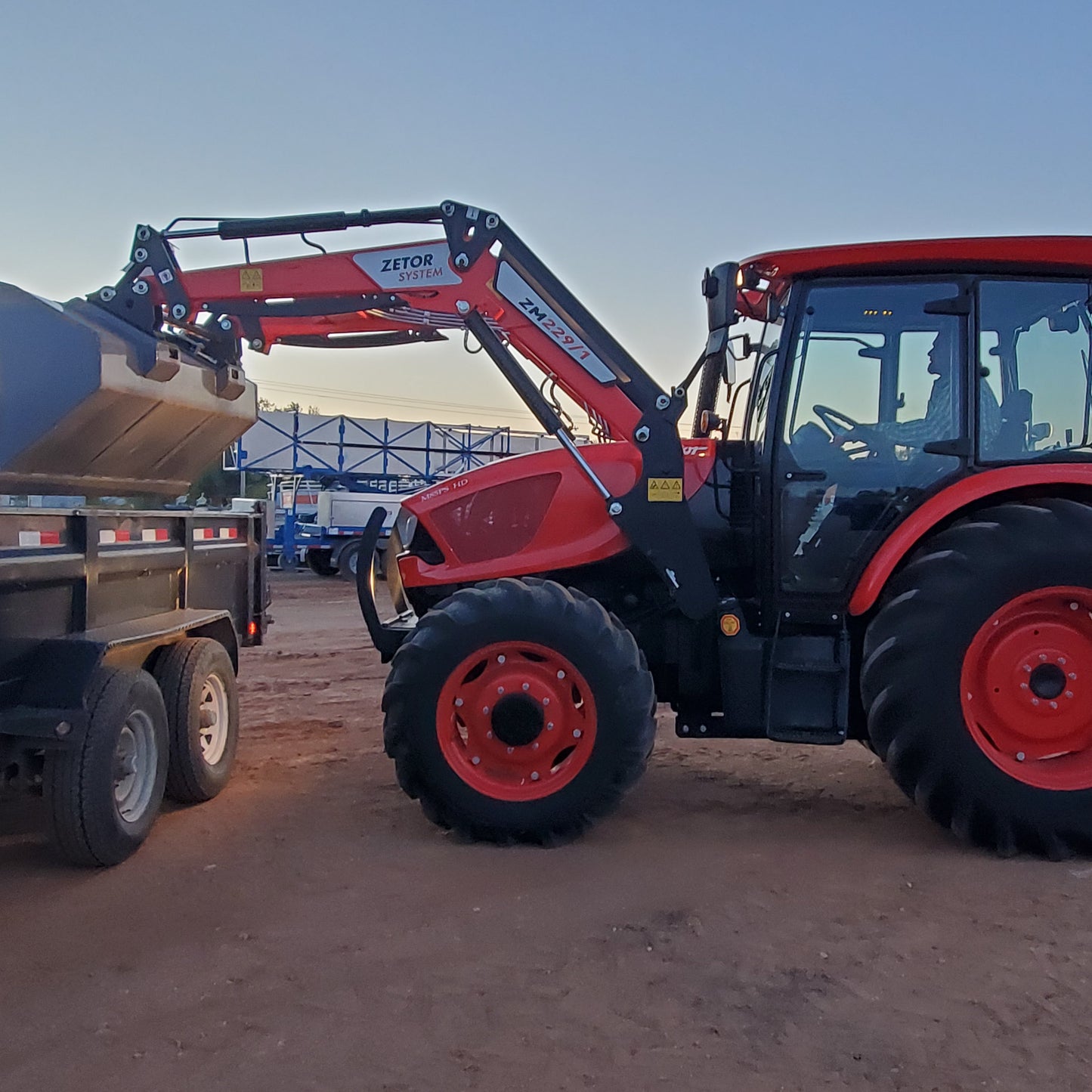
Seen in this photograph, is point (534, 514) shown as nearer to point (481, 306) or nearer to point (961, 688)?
point (481, 306)

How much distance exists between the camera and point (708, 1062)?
2867mm

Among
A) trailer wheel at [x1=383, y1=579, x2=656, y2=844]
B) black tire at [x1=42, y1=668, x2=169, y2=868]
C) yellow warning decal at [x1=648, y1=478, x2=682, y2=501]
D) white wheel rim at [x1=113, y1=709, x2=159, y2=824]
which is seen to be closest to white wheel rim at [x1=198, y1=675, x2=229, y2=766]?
white wheel rim at [x1=113, y1=709, x2=159, y2=824]

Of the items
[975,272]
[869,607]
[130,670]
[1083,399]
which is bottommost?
[130,670]

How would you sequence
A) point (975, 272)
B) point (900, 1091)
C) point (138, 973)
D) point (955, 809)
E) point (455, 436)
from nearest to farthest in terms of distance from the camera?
point (900, 1091), point (138, 973), point (955, 809), point (975, 272), point (455, 436)

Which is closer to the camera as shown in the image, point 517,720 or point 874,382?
point 517,720

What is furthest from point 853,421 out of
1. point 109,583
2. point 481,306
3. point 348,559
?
point 348,559

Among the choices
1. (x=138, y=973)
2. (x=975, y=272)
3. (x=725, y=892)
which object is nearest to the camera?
(x=138, y=973)

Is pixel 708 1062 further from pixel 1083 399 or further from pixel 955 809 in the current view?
pixel 1083 399

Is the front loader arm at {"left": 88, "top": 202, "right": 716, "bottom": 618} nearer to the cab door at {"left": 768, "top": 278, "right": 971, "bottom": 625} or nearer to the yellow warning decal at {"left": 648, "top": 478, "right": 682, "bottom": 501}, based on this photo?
the yellow warning decal at {"left": 648, "top": 478, "right": 682, "bottom": 501}

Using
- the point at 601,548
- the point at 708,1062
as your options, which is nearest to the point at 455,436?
the point at 601,548

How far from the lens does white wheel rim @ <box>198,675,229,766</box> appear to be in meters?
5.57

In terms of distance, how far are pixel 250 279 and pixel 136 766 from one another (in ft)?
8.04

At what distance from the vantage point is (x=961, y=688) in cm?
442

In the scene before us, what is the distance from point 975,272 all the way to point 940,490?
102cm
